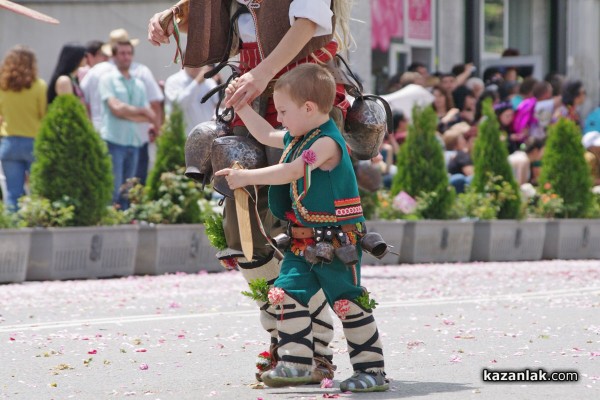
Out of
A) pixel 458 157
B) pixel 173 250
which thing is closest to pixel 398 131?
pixel 458 157

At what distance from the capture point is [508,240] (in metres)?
14.9

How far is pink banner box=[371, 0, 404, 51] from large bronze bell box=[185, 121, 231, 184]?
1547 cm

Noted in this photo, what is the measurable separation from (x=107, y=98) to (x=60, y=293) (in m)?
3.54

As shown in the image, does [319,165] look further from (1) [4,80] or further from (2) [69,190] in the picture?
(1) [4,80]

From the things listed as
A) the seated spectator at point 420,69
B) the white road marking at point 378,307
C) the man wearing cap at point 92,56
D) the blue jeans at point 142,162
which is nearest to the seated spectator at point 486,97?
the seated spectator at point 420,69

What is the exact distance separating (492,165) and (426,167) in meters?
0.93

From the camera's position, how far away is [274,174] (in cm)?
518

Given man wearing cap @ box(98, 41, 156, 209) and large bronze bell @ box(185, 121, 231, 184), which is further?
man wearing cap @ box(98, 41, 156, 209)

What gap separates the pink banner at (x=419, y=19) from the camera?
22562 mm

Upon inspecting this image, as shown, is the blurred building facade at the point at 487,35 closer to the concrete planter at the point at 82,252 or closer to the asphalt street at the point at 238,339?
the concrete planter at the point at 82,252

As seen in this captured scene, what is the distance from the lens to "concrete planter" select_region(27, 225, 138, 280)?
37.6 feet

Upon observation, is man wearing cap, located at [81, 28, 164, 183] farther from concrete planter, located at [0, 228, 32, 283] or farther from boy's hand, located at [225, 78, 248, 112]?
boy's hand, located at [225, 78, 248, 112]

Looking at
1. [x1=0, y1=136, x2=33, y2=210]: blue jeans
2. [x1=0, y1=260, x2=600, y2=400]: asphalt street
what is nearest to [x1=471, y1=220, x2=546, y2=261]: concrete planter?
[x1=0, y1=260, x2=600, y2=400]: asphalt street

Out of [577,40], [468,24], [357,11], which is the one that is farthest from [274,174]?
[577,40]
